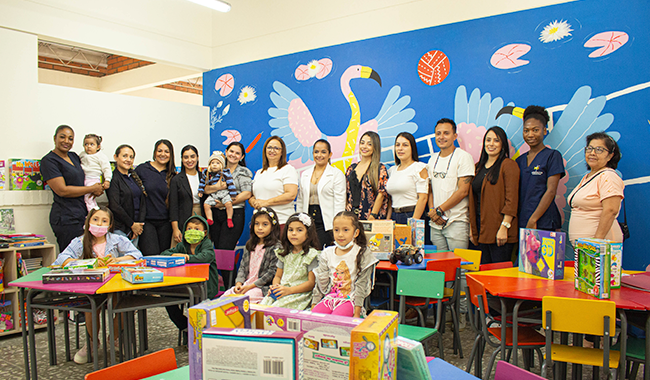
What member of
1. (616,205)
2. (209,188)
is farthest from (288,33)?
(616,205)

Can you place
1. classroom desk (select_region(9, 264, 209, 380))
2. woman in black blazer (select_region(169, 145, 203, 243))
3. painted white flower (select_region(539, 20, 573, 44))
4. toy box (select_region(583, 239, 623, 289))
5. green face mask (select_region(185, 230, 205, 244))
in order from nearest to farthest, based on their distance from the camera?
toy box (select_region(583, 239, 623, 289)) → classroom desk (select_region(9, 264, 209, 380)) → green face mask (select_region(185, 230, 205, 244)) → painted white flower (select_region(539, 20, 573, 44)) → woman in black blazer (select_region(169, 145, 203, 243))

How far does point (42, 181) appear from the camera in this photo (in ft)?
16.8

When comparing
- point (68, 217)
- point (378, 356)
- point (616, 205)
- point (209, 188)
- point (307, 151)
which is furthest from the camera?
point (307, 151)

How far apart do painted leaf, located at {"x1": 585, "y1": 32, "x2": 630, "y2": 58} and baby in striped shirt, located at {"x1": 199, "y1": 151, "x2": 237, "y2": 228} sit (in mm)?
3892

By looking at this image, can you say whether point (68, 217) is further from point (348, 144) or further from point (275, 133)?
point (348, 144)

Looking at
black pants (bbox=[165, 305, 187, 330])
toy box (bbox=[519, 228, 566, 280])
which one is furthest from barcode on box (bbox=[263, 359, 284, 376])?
black pants (bbox=[165, 305, 187, 330])

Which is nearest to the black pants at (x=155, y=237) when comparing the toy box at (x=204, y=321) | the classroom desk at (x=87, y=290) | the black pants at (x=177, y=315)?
the black pants at (x=177, y=315)

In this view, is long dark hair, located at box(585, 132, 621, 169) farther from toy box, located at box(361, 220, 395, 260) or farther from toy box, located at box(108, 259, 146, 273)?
toy box, located at box(108, 259, 146, 273)

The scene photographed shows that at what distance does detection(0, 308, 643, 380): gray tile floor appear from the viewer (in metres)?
3.36

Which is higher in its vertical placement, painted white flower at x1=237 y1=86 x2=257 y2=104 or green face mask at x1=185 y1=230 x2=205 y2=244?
painted white flower at x1=237 y1=86 x2=257 y2=104

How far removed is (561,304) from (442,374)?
1.06 metres

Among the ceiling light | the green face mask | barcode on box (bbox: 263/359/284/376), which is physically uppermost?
the ceiling light

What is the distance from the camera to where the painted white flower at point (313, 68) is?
20.0 ft

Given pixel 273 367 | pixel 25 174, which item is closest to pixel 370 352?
pixel 273 367
